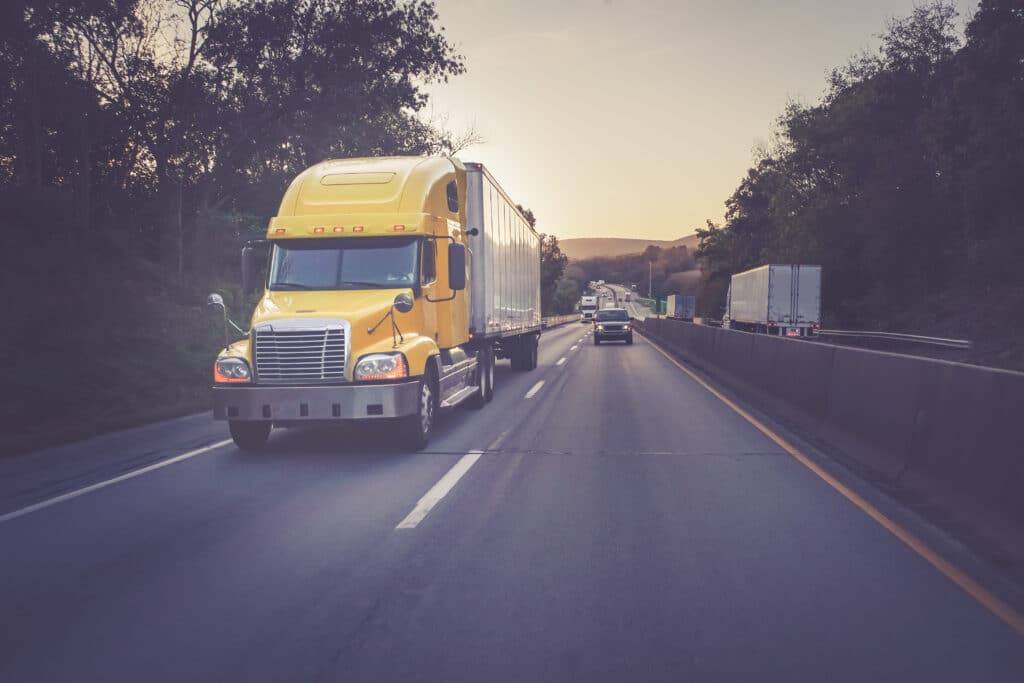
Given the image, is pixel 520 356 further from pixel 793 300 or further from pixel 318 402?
pixel 793 300

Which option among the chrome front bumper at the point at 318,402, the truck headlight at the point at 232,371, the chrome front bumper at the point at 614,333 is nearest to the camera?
the chrome front bumper at the point at 318,402

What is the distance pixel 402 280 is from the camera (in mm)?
10648

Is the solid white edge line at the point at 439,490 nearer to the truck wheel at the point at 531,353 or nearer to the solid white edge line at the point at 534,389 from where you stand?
the solid white edge line at the point at 534,389

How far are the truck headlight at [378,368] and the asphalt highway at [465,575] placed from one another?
3.04 ft

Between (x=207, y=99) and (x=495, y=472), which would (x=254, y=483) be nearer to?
(x=495, y=472)

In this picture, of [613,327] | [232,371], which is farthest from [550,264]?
[232,371]

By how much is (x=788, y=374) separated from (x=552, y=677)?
34.4 ft

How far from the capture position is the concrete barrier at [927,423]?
5891 mm

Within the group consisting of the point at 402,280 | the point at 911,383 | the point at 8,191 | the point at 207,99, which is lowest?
the point at 911,383

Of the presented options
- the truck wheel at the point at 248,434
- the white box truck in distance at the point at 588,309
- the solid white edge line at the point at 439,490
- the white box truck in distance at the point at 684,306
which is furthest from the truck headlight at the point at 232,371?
the white box truck in distance at the point at 588,309

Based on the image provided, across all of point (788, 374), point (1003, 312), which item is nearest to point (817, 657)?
point (788, 374)

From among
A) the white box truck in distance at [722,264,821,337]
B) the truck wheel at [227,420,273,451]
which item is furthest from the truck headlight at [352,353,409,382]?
the white box truck in distance at [722,264,821,337]

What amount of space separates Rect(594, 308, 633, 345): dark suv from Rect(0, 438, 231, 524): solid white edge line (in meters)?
31.1

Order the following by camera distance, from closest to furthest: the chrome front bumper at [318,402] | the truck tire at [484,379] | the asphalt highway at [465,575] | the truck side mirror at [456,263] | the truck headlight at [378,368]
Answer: the asphalt highway at [465,575]
the chrome front bumper at [318,402]
the truck headlight at [378,368]
the truck side mirror at [456,263]
the truck tire at [484,379]
